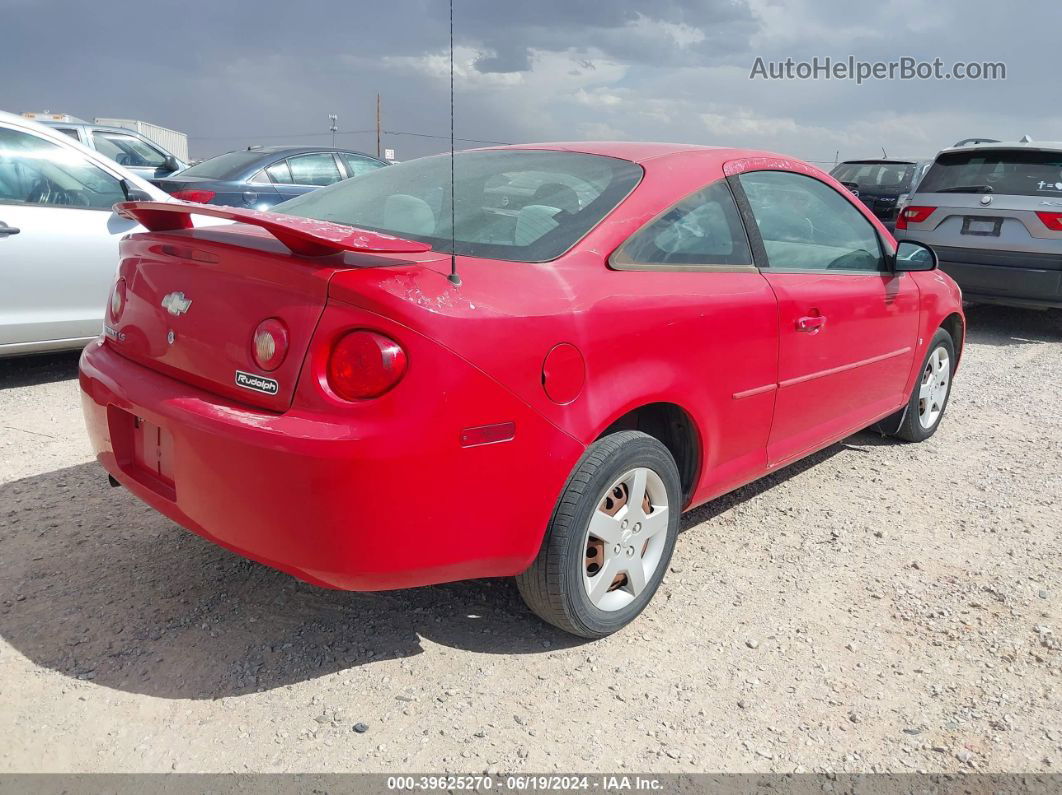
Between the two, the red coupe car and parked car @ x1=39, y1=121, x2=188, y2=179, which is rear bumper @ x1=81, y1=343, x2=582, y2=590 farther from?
parked car @ x1=39, y1=121, x2=188, y2=179

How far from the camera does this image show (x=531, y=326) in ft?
7.11

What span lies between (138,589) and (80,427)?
1.89 m

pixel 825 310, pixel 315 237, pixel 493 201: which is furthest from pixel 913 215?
pixel 315 237

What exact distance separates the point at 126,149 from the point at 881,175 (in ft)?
36.8

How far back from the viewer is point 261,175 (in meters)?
8.57

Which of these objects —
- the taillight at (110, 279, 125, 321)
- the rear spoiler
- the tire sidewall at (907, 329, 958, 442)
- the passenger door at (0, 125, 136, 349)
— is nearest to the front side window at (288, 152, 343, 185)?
the passenger door at (0, 125, 136, 349)

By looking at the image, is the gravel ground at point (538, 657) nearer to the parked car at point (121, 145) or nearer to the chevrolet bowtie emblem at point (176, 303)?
the chevrolet bowtie emblem at point (176, 303)

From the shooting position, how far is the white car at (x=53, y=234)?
15.6 feet

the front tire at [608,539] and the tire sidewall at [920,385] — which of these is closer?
the front tire at [608,539]

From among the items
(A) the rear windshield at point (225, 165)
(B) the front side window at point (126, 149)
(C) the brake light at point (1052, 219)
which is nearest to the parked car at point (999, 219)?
(C) the brake light at point (1052, 219)

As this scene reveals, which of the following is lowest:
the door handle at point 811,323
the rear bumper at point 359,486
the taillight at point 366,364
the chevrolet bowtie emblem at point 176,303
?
the rear bumper at point 359,486

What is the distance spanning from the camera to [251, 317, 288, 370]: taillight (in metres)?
2.04

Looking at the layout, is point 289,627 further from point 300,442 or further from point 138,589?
point 300,442

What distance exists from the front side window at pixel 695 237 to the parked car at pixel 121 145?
33.1ft
